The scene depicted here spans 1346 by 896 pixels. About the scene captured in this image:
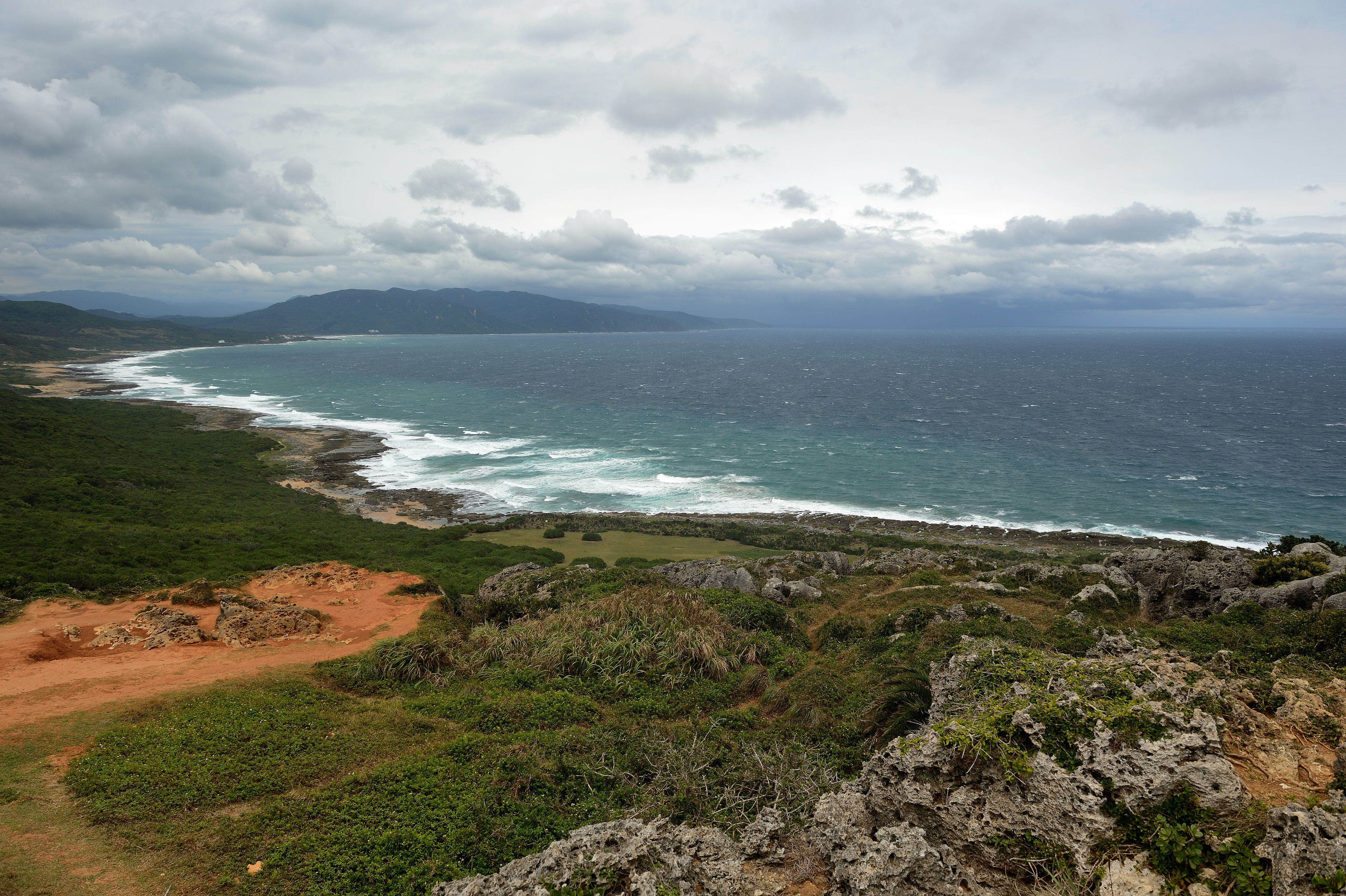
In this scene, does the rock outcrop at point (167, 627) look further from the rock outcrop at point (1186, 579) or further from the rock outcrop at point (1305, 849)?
the rock outcrop at point (1186, 579)

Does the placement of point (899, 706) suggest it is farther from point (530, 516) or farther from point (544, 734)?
point (530, 516)

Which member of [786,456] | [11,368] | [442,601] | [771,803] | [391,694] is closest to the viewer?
[771,803]

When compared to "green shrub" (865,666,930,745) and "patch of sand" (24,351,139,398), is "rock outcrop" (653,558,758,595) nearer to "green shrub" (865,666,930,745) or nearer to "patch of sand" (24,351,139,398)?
"green shrub" (865,666,930,745)

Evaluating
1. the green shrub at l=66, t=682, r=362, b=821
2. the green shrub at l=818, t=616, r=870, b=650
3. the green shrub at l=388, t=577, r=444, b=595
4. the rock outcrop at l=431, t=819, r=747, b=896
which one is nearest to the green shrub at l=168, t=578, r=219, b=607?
the green shrub at l=388, t=577, r=444, b=595

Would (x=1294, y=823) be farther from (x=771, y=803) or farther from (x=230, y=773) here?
(x=230, y=773)

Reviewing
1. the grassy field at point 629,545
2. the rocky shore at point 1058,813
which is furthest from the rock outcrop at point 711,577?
the rocky shore at point 1058,813

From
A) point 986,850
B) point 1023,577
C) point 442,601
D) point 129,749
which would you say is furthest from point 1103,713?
point 442,601

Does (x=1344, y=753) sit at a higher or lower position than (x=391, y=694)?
higher
